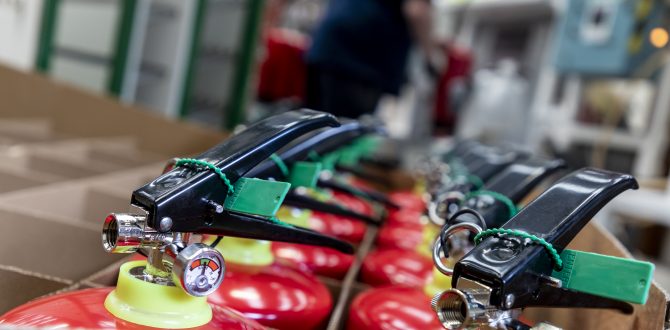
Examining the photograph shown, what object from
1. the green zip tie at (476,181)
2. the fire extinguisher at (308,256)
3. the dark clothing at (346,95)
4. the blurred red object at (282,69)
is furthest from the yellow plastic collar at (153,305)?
the blurred red object at (282,69)

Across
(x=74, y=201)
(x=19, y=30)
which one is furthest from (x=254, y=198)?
(x=19, y=30)

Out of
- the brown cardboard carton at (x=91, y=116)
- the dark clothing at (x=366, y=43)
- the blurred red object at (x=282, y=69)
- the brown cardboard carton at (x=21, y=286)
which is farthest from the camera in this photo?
the blurred red object at (x=282, y=69)

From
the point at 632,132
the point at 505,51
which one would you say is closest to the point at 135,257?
the point at 632,132

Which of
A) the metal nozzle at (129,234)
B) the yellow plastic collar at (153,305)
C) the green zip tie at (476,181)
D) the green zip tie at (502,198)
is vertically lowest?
the yellow plastic collar at (153,305)

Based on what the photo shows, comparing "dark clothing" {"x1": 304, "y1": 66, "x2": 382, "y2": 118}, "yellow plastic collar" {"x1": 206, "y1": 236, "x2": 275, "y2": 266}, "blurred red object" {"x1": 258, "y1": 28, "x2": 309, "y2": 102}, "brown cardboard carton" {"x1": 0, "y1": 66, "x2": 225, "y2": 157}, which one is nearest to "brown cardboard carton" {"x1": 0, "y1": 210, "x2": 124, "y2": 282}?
"yellow plastic collar" {"x1": 206, "y1": 236, "x2": 275, "y2": 266}

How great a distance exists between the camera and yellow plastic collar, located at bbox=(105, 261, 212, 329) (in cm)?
42

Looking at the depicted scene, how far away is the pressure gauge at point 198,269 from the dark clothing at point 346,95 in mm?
1548

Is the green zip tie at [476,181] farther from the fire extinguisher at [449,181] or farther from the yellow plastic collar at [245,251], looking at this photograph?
the yellow plastic collar at [245,251]

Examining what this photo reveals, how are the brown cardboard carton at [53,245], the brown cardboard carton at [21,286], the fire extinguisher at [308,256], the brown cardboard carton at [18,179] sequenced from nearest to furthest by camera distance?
1. the brown cardboard carton at [21,286]
2. the brown cardboard carton at [53,245]
3. the fire extinguisher at [308,256]
4. the brown cardboard carton at [18,179]

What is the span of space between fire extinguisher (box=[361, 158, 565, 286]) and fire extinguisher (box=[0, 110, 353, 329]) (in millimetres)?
185

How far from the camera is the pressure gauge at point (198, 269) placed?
15.9 inches

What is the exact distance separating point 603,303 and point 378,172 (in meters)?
1.39

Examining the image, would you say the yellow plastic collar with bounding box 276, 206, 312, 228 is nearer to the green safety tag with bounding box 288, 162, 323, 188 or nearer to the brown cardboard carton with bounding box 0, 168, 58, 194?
the green safety tag with bounding box 288, 162, 323, 188

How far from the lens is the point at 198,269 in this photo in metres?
0.41
